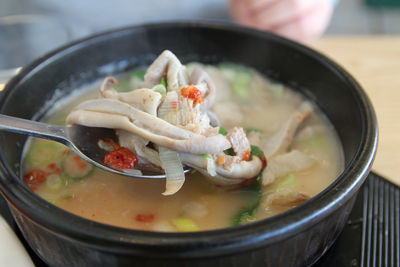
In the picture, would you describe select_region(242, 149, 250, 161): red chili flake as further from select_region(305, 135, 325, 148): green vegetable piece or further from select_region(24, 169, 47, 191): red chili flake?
select_region(24, 169, 47, 191): red chili flake

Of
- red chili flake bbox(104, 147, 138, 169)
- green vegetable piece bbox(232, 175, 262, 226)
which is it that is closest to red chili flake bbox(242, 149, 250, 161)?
green vegetable piece bbox(232, 175, 262, 226)

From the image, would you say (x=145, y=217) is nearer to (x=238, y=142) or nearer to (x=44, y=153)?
(x=238, y=142)

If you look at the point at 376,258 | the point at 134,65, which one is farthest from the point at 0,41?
the point at 376,258

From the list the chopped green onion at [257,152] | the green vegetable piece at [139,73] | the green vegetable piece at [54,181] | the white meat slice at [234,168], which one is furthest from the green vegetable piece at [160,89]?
the green vegetable piece at [139,73]

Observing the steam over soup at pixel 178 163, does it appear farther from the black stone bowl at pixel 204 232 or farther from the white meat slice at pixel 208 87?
the black stone bowl at pixel 204 232

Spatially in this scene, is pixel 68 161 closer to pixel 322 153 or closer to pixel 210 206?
pixel 210 206
